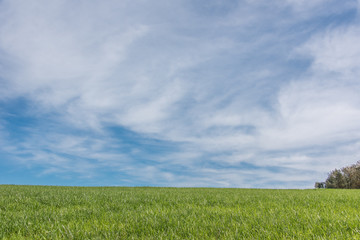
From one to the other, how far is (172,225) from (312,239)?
100 inches

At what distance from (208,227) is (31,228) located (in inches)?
143

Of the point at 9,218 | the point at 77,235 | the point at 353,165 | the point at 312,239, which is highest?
the point at 353,165

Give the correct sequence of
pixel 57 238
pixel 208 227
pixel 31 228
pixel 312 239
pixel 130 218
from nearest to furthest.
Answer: pixel 312 239, pixel 57 238, pixel 208 227, pixel 31 228, pixel 130 218

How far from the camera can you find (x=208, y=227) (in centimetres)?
490

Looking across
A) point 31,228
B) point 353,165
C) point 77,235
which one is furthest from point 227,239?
point 353,165

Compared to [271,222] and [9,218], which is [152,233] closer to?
[271,222]

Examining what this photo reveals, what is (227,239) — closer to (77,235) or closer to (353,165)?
(77,235)

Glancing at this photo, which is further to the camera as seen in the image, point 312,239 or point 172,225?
point 172,225

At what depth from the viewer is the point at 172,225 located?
5184mm

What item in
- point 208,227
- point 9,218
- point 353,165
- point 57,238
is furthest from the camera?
point 353,165

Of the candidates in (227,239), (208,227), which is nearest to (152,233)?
(208,227)

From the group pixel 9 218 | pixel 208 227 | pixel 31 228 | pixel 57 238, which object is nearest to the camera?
pixel 57 238

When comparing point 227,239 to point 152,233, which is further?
point 152,233

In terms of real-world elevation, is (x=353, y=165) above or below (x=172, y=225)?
above
